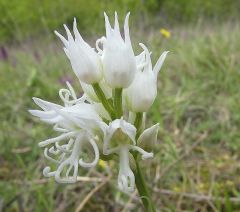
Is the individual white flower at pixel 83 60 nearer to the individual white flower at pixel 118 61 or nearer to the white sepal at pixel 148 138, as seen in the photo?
the individual white flower at pixel 118 61

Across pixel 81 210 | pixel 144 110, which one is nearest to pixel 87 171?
pixel 81 210

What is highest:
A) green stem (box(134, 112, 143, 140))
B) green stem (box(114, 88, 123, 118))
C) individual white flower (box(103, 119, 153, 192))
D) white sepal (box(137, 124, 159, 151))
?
green stem (box(114, 88, 123, 118))

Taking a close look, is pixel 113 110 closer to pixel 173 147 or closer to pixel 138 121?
pixel 138 121

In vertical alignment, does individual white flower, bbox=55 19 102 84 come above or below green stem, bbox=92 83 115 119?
above

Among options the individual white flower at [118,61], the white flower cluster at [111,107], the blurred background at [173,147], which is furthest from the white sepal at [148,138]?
the blurred background at [173,147]

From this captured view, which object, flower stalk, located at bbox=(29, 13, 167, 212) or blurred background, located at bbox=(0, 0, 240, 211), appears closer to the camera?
flower stalk, located at bbox=(29, 13, 167, 212)

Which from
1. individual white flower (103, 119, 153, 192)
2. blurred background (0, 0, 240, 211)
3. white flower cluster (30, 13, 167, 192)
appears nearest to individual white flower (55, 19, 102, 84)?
white flower cluster (30, 13, 167, 192)

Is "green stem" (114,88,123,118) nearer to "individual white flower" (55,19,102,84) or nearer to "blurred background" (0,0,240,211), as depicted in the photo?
"individual white flower" (55,19,102,84)

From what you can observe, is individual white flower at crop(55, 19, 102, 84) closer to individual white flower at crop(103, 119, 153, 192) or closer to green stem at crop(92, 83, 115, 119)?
green stem at crop(92, 83, 115, 119)
